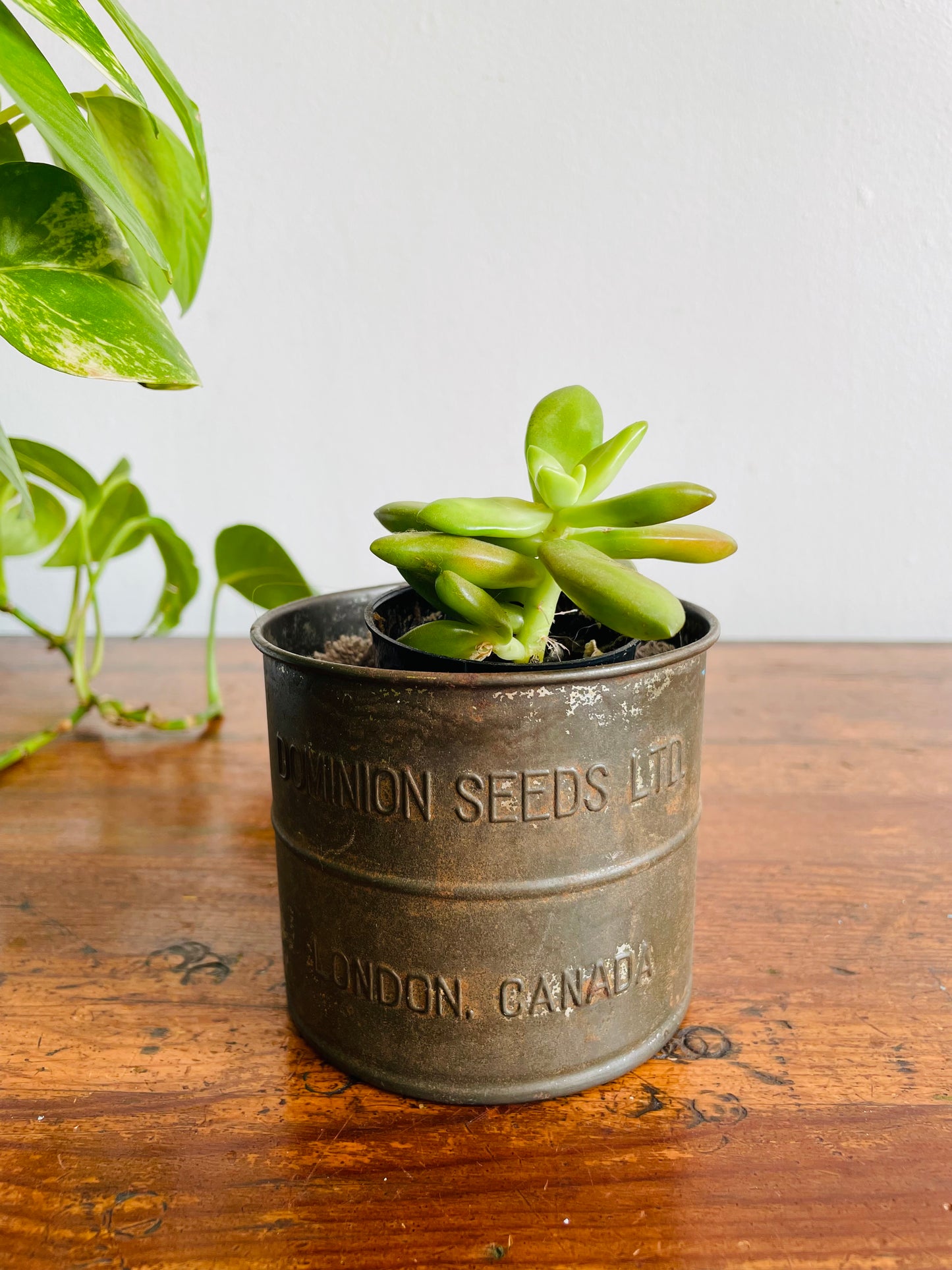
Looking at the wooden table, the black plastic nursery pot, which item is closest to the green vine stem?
the wooden table

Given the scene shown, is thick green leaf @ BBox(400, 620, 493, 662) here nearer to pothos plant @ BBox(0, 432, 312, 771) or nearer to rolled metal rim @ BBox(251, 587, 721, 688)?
rolled metal rim @ BBox(251, 587, 721, 688)

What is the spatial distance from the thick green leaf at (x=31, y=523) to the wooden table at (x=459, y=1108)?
225 mm

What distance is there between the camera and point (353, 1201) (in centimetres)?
36

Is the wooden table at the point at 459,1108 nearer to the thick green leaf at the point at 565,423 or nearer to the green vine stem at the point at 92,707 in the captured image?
the green vine stem at the point at 92,707

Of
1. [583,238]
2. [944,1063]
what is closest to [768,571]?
[583,238]

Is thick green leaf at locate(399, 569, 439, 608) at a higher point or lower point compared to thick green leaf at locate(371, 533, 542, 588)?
lower

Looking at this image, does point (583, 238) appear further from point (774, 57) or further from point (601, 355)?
point (774, 57)

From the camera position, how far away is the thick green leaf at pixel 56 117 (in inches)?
11.5

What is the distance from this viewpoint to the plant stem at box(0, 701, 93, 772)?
825mm

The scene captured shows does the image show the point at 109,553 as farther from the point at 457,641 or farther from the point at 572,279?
the point at 572,279

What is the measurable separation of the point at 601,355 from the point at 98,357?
1.02 m

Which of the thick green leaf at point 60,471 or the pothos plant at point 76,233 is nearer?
the pothos plant at point 76,233

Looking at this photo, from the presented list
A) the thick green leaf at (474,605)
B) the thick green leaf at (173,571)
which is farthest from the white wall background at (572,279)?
the thick green leaf at (474,605)

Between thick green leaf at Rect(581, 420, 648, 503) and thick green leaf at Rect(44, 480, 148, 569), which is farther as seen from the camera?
thick green leaf at Rect(44, 480, 148, 569)
